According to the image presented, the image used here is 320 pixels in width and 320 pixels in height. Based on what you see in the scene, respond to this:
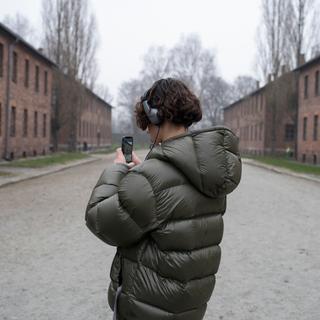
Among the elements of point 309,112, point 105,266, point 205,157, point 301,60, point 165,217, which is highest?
point 301,60

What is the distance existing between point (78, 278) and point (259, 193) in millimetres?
10397

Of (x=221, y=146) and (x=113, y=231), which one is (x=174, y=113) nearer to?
(x=221, y=146)

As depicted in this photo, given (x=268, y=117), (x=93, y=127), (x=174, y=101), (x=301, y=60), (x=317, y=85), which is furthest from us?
(x=93, y=127)

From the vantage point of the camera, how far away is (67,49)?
125ft

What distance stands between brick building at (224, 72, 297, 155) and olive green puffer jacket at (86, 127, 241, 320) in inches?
699

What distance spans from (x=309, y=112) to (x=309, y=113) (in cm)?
7

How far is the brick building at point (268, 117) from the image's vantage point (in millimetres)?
38031

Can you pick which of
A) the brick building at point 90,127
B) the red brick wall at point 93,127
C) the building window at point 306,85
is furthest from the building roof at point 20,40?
the building window at point 306,85

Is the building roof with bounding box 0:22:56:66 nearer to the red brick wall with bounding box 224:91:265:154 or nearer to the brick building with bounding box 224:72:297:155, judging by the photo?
the brick building with bounding box 224:72:297:155

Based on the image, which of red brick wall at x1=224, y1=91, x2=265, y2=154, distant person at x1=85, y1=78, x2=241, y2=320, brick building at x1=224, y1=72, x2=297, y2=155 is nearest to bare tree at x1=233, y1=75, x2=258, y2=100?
brick building at x1=224, y1=72, x2=297, y2=155

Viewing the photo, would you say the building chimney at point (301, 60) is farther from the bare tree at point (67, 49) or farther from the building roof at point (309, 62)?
the bare tree at point (67, 49)

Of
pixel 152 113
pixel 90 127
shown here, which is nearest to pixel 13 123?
pixel 152 113

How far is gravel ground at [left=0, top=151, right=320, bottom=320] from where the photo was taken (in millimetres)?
4324

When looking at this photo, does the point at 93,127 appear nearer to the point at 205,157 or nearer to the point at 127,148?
the point at 127,148
